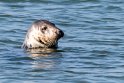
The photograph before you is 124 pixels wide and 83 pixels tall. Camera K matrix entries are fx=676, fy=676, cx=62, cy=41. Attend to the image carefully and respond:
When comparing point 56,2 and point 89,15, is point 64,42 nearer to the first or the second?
point 89,15

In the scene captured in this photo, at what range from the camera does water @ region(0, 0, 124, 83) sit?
36.7 feet

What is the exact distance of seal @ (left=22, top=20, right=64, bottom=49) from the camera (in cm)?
1338

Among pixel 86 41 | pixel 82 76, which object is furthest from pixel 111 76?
pixel 86 41

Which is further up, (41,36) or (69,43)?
(41,36)

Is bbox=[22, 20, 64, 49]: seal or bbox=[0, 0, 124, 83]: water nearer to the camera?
bbox=[0, 0, 124, 83]: water

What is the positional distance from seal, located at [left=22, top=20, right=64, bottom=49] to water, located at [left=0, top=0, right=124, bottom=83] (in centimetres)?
23

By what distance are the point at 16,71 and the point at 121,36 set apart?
14.2ft

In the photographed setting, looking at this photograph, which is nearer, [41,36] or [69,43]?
[41,36]

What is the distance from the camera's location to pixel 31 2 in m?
20.4

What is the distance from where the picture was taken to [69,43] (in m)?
14.7

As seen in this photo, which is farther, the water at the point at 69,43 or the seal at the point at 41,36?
the seal at the point at 41,36

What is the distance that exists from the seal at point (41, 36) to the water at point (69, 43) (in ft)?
0.74

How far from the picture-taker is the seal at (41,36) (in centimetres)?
1338

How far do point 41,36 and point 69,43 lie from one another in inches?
50.3
